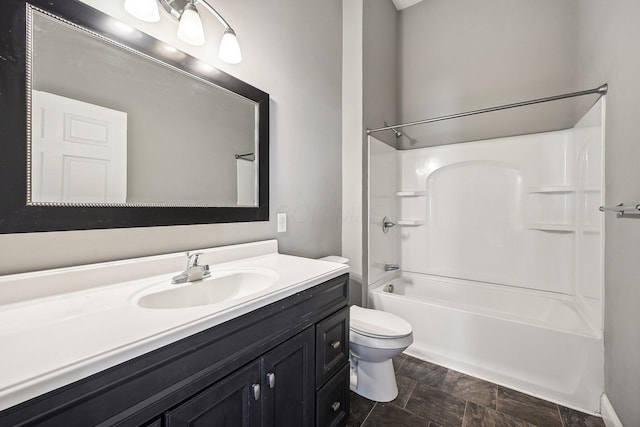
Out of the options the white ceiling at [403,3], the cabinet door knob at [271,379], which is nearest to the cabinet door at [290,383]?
the cabinet door knob at [271,379]

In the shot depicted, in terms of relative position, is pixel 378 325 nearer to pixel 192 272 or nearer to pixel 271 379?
pixel 271 379

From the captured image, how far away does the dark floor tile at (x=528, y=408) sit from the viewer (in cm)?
140

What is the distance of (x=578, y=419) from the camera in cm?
140

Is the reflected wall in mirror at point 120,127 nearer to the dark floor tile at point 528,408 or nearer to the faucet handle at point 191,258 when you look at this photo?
the faucet handle at point 191,258

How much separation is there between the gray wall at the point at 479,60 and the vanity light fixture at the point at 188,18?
2019 millimetres

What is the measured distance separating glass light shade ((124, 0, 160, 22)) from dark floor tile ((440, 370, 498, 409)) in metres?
2.43

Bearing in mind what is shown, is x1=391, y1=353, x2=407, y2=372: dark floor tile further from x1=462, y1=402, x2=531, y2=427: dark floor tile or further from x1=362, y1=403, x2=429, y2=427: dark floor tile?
x1=462, y1=402, x2=531, y2=427: dark floor tile

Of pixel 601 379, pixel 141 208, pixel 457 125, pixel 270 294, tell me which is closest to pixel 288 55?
pixel 141 208

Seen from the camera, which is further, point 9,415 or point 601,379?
point 601,379

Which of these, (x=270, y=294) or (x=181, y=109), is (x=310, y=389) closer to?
(x=270, y=294)

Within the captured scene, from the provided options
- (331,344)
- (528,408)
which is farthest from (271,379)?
(528,408)

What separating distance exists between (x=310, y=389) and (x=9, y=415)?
87 cm

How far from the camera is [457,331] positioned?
6.05 ft

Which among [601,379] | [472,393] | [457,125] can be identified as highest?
[457,125]
